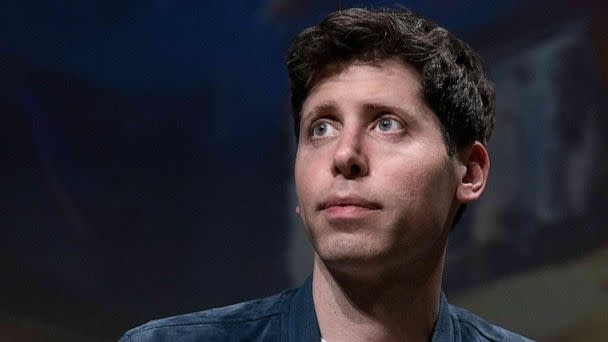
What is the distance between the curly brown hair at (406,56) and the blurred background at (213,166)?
1133mm

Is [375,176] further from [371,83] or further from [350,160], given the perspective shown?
[371,83]

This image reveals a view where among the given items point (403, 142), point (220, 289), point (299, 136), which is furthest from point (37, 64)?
point (403, 142)

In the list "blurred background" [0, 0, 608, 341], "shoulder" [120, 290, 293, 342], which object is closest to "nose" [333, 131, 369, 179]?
"shoulder" [120, 290, 293, 342]

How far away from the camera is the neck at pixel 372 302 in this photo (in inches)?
61.2

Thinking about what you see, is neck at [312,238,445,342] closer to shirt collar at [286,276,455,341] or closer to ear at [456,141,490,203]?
shirt collar at [286,276,455,341]

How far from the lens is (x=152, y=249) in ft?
8.93

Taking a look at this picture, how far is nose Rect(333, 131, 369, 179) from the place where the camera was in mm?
1463

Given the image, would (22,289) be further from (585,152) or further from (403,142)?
(585,152)

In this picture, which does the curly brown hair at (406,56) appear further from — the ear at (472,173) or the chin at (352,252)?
the chin at (352,252)

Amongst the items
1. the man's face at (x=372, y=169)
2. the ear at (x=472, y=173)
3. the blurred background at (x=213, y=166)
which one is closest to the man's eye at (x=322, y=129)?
the man's face at (x=372, y=169)

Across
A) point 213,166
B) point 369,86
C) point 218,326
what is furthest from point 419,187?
point 213,166

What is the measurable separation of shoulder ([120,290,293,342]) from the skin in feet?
0.38

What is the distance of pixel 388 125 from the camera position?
60.3 inches

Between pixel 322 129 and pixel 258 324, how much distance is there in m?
0.37
